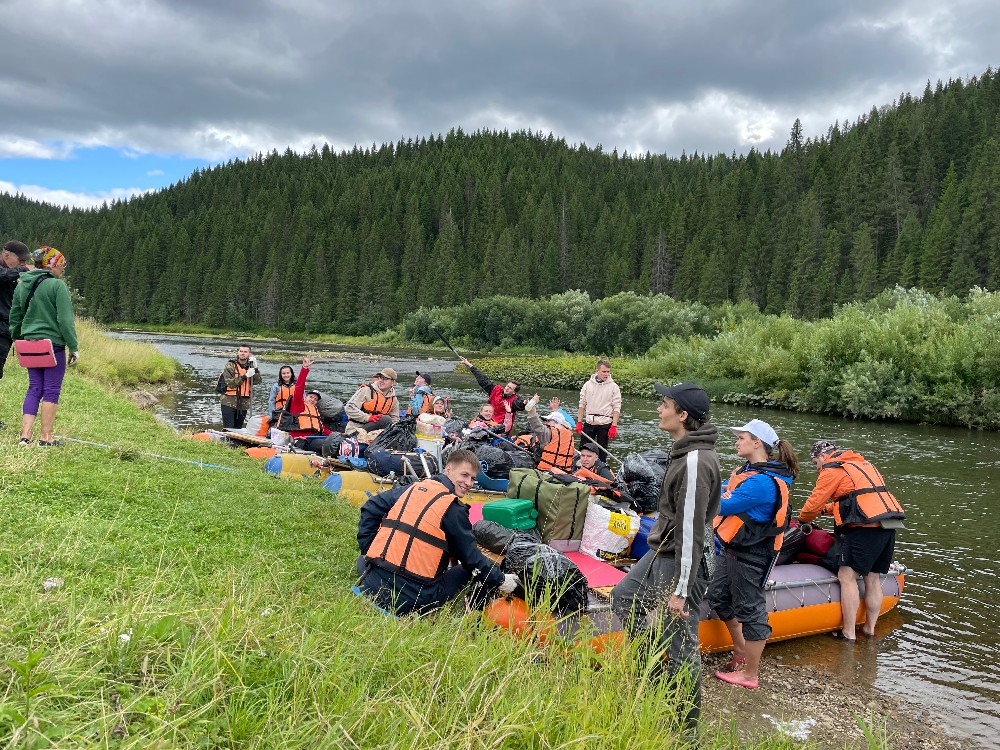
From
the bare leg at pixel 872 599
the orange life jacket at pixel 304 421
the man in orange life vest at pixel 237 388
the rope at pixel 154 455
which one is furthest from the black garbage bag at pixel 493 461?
the man in orange life vest at pixel 237 388

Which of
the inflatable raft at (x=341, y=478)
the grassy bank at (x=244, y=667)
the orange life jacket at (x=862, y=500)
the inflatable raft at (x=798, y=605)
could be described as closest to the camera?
the grassy bank at (x=244, y=667)

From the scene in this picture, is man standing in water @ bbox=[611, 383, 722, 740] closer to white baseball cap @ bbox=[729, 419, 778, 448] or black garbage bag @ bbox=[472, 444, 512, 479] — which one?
white baseball cap @ bbox=[729, 419, 778, 448]

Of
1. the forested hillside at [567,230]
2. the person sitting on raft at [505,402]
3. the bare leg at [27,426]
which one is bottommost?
the bare leg at [27,426]

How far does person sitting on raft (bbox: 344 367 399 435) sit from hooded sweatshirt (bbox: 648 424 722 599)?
27.4 feet

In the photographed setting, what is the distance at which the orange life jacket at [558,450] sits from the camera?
10648 mm

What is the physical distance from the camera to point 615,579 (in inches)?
275

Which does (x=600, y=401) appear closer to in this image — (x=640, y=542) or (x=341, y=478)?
(x=640, y=542)

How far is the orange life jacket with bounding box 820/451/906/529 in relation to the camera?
22.2 ft

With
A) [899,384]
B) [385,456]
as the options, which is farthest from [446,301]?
[385,456]

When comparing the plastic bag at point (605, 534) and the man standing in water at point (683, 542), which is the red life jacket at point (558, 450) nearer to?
the plastic bag at point (605, 534)

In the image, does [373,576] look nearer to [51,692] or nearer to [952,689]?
[51,692]

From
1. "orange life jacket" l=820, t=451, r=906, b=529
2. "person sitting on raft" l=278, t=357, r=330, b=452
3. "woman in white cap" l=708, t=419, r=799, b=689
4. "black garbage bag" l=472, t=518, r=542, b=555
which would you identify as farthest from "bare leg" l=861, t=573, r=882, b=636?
"person sitting on raft" l=278, t=357, r=330, b=452

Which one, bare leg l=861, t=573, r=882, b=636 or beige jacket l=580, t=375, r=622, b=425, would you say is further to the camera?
beige jacket l=580, t=375, r=622, b=425

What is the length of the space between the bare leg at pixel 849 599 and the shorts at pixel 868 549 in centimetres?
9
